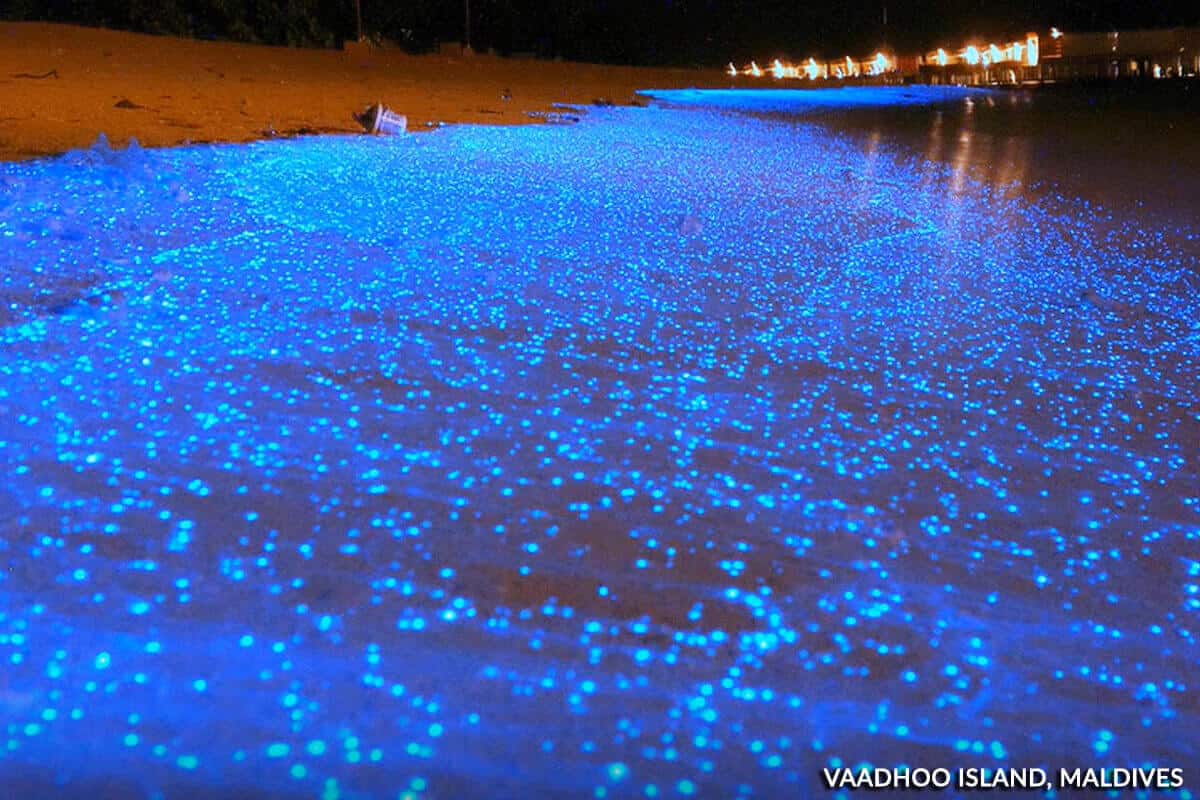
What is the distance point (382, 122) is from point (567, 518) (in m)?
3.92

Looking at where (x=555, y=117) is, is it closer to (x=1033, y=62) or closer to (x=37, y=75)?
(x=37, y=75)

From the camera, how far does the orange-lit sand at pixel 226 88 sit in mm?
4195

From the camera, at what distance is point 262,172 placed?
9.85ft

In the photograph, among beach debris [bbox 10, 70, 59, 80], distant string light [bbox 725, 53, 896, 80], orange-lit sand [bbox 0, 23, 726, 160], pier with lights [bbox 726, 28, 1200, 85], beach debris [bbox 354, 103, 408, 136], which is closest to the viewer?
orange-lit sand [bbox 0, 23, 726, 160]

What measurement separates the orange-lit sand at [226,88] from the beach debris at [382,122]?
86 millimetres

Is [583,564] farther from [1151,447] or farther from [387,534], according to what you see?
[1151,447]

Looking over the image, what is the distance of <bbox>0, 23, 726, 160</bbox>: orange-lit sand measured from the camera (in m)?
4.20

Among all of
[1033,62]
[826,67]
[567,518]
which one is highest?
[826,67]

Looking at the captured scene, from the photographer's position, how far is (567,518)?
1.01 m

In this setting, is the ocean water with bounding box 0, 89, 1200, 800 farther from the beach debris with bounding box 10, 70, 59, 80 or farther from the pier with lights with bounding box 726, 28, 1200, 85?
the pier with lights with bounding box 726, 28, 1200, 85

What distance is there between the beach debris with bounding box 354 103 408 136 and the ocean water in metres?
2.46

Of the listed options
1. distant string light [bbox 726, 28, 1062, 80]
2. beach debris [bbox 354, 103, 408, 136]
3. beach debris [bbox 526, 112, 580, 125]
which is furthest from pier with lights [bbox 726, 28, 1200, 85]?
beach debris [bbox 354, 103, 408, 136]

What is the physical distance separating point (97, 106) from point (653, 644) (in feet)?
17.3

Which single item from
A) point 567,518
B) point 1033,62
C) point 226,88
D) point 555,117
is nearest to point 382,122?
point 555,117
